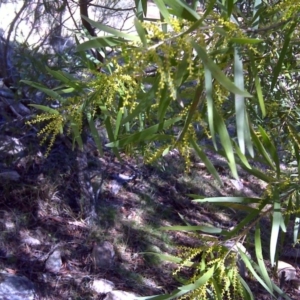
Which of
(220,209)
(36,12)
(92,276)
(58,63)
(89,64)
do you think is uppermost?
(36,12)

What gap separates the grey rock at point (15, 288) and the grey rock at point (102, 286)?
340 millimetres

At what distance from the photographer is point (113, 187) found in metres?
3.79

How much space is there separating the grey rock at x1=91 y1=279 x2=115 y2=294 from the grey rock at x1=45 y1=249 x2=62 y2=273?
22 centimetres

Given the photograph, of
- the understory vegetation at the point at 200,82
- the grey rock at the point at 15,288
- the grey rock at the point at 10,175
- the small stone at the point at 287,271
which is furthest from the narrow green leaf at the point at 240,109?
the small stone at the point at 287,271

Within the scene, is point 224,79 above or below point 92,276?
above

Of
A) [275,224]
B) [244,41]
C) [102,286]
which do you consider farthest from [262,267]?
[102,286]

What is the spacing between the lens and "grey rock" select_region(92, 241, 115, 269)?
3.13 m

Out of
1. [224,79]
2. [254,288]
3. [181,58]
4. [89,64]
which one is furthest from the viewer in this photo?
[254,288]

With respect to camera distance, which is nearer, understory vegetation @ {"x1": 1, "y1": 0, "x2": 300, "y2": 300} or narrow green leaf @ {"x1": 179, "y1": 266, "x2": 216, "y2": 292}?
understory vegetation @ {"x1": 1, "y1": 0, "x2": 300, "y2": 300}

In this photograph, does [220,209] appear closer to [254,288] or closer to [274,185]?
[254,288]

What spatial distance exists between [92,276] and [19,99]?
1064mm

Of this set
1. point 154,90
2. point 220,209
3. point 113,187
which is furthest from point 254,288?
point 154,90

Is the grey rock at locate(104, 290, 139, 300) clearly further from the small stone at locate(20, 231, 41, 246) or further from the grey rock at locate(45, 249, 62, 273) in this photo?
the small stone at locate(20, 231, 41, 246)

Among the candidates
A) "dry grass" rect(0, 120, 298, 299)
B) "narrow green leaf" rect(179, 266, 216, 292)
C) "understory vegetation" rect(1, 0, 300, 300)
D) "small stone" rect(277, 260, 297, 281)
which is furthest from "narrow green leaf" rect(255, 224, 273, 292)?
"small stone" rect(277, 260, 297, 281)
